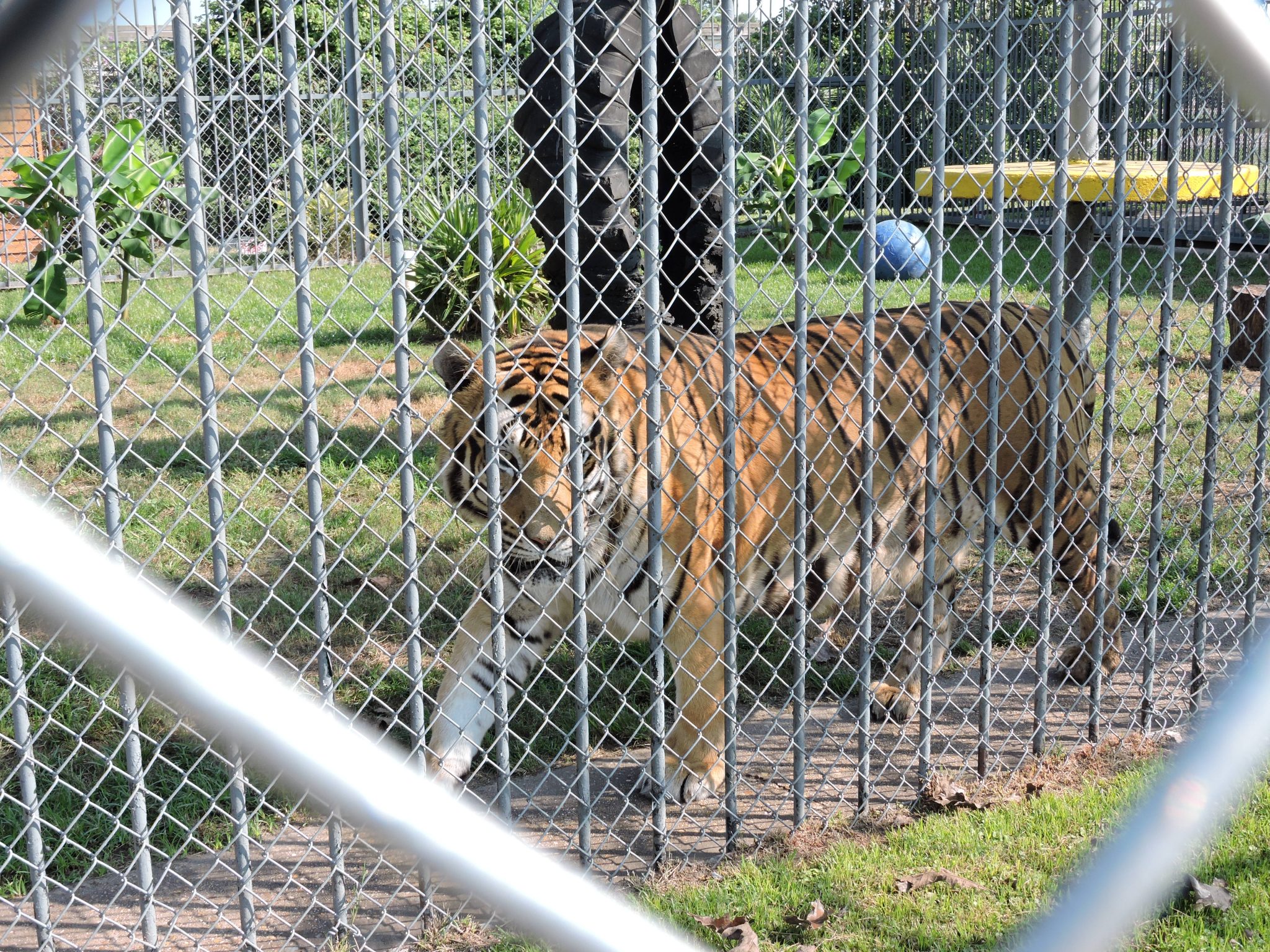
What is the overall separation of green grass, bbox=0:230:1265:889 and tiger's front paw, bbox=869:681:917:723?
13cm

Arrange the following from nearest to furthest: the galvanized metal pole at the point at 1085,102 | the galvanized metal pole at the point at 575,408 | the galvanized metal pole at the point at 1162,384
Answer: the galvanized metal pole at the point at 575,408 → the galvanized metal pole at the point at 1085,102 → the galvanized metal pole at the point at 1162,384

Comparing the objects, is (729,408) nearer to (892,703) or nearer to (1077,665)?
(892,703)

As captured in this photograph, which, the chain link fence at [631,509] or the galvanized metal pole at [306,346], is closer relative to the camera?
the galvanized metal pole at [306,346]

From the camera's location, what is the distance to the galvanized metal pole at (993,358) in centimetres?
323

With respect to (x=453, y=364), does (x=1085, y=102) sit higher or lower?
higher

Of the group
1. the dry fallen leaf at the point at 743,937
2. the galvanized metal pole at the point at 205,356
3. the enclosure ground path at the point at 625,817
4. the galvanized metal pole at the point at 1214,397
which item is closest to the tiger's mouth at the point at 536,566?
the enclosure ground path at the point at 625,817

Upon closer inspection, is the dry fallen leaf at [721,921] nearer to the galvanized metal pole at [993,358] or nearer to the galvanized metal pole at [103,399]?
the galvanized metal pole at [993,358]

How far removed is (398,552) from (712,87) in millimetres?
2936

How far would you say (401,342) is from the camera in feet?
8.52

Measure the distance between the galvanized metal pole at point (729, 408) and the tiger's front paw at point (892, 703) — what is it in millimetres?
927

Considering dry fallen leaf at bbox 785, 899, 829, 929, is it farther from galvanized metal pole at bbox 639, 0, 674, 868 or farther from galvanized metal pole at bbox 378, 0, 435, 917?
galvanized metal pole at bbox 378, 0, 435, 917

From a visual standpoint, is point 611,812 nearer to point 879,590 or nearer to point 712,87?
point 879,590

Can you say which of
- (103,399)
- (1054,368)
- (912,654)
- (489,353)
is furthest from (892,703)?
(103,399)

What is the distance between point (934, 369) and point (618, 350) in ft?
3.06
